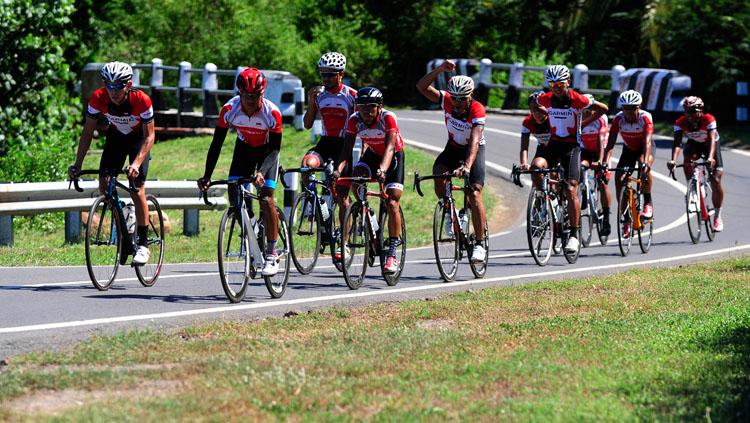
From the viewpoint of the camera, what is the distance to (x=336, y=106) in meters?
13.1

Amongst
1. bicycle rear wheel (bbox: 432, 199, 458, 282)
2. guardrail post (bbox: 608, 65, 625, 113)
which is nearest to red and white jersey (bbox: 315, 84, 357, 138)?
bicycle rear wheel (bbox: 432, 199, 458, 282)

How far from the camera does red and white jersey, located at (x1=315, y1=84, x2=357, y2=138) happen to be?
42.8 feet

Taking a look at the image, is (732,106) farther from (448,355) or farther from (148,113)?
(448,355)

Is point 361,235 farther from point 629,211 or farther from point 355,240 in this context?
point 629,211

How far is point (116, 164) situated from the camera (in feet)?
37.7

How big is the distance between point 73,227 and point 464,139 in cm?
593

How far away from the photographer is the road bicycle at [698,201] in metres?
17.7

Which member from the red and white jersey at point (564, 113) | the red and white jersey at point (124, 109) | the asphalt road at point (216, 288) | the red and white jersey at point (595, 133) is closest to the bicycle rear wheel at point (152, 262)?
the asphalt road at point (216, 288)

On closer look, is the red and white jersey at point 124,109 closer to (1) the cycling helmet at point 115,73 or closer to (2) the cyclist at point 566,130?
(1) the cycling helmet at point 115,73

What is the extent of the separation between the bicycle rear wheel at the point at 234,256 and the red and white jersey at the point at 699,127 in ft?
28.1

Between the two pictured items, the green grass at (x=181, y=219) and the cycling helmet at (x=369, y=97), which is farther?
the green grass at (x=181, y=219)

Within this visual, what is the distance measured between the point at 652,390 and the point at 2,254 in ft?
30.6

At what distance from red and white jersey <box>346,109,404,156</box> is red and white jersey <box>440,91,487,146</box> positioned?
0.73 m

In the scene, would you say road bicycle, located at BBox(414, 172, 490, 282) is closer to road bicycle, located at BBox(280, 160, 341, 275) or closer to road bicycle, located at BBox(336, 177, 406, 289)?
road bicycle, located at BBox(336, 177, 406, 289)
